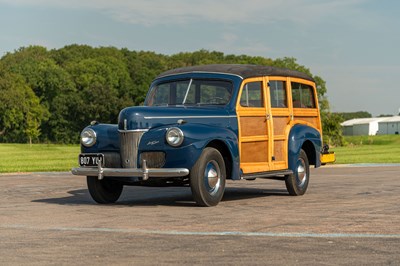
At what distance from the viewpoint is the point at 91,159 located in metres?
11.8

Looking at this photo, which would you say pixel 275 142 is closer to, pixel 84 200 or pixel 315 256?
pixel 84 200

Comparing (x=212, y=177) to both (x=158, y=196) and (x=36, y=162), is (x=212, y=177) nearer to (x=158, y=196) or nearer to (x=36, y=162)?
(x=158, y=196)

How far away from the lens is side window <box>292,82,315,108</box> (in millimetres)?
14430

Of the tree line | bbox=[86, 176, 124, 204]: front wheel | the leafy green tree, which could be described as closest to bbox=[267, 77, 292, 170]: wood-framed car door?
bbox=[86, 176, 124, 204]: front wheel

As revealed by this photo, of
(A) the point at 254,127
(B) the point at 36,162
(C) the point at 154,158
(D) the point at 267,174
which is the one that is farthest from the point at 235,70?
(B) the point at 36,162

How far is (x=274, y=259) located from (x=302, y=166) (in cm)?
755

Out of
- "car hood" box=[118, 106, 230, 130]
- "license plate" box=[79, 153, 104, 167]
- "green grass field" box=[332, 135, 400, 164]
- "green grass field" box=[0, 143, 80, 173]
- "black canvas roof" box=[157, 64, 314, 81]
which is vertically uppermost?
"black canvas roof" box=[157, 64, 314, 81]

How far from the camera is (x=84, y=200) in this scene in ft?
43.6

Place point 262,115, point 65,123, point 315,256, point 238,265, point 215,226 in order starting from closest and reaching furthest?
point 238,265 → point 315,256 → point 215,226 → point 262,115 → point 65,123

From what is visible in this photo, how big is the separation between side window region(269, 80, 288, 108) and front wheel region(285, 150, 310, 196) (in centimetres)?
100

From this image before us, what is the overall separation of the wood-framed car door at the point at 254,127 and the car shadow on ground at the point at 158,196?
2.61ft

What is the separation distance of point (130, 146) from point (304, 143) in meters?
4.22

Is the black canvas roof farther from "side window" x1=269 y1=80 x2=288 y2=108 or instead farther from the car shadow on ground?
the car shadow on ground

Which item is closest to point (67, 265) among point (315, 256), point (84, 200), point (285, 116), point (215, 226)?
point (315, 256)
